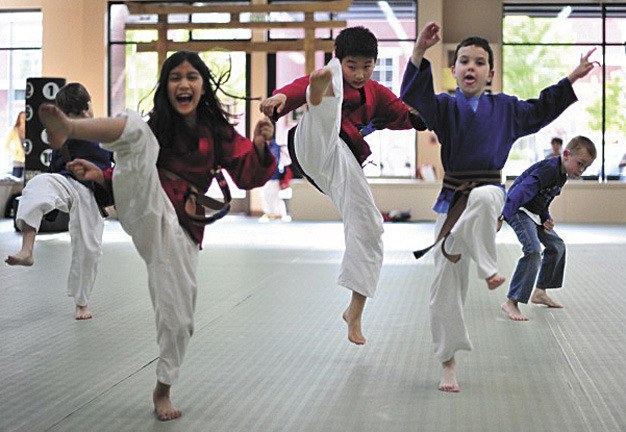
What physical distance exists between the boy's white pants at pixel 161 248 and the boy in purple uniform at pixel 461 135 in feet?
3.16

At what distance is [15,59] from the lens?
16.8m

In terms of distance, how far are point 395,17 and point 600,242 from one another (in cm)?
641

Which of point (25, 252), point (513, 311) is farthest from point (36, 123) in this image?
point (513, 311)

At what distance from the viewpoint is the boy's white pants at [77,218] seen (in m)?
5.35

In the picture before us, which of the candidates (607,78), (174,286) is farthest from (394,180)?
(174,286)

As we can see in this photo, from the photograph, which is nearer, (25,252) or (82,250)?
(25,252)

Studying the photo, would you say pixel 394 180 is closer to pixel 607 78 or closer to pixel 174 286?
pixel 607 78

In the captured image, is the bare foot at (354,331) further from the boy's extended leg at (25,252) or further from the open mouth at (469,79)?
the boy's extended leg at (25,252)

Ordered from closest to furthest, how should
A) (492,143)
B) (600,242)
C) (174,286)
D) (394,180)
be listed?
(174,286) → (492,143) → (600,242) → (394,180)

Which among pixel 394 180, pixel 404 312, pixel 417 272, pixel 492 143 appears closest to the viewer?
pixel 492 143

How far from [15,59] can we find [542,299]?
12.8 m

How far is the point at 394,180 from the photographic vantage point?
51.4 feet

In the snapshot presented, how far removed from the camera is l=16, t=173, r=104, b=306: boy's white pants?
5348mm

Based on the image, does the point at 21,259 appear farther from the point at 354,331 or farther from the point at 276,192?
the point at 276,192
